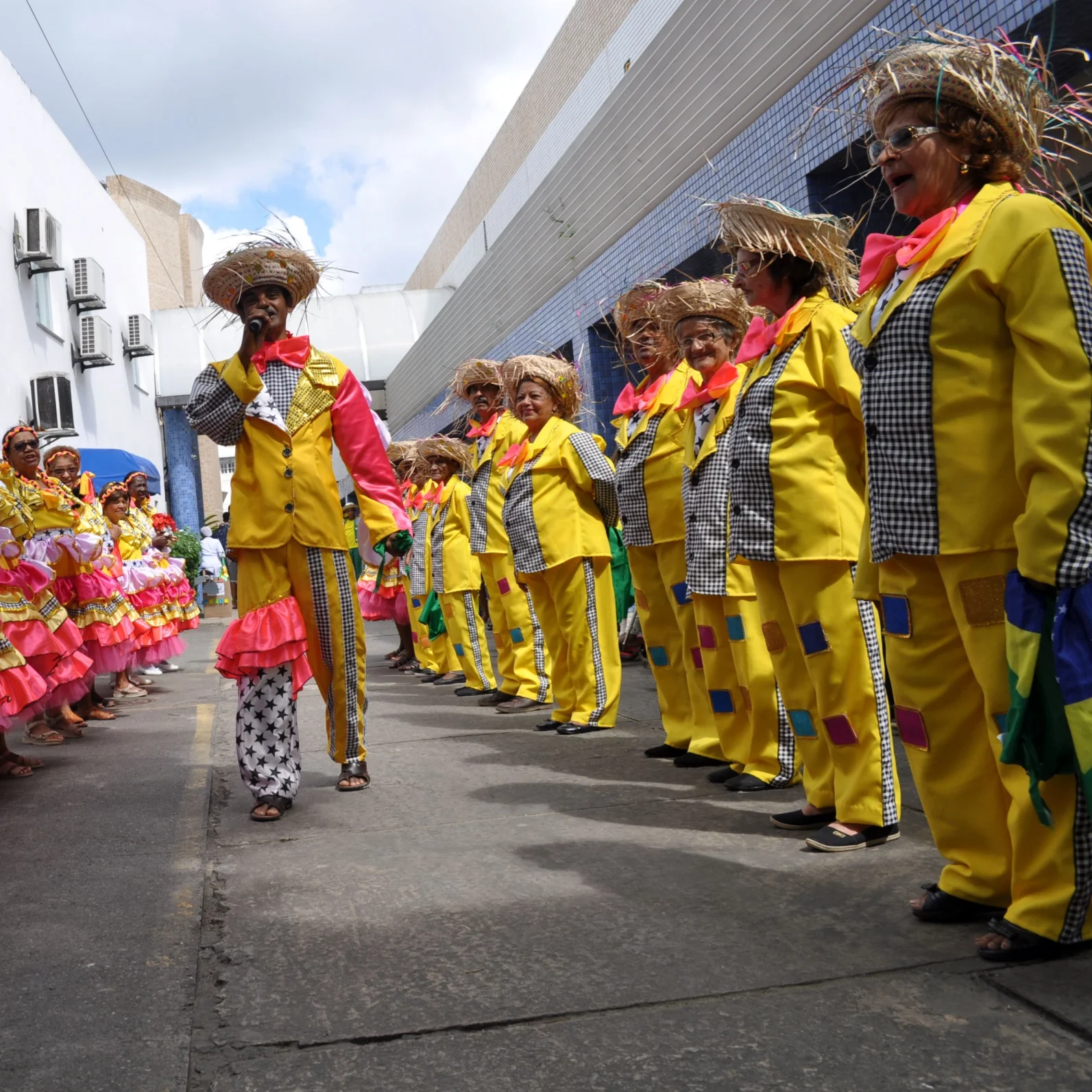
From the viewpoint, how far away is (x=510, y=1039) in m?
2.40

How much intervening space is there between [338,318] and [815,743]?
27360 millimetres

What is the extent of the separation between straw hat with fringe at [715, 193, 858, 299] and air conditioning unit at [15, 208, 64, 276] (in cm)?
1506

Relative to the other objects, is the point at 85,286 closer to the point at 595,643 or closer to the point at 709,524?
the point at 595,643

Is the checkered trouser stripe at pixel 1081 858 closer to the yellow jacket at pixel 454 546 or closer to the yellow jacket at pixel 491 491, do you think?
the yellow jacket at pixel 491 491

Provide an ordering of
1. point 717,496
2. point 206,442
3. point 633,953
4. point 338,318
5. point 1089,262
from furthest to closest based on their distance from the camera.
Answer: point 206,442
point 338,318
point 717,496
point 633,953
point 1089,262

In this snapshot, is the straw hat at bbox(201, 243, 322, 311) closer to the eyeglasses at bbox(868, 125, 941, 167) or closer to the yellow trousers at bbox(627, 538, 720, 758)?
the yellow trousers at bbox(627, 538, 720, 758)

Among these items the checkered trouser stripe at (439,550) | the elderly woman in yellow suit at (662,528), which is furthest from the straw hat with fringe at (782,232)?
the checkered trouser stripe at (439,550)

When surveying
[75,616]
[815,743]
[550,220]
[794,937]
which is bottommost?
[794,937]

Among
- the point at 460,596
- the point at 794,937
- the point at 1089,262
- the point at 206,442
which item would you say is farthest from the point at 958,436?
the point at 206,442

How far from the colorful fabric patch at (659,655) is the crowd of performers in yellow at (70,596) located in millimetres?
2914

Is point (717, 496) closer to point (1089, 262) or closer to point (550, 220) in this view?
point (1089, 262)

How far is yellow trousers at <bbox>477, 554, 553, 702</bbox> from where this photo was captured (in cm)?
796

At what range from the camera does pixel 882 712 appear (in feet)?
12.3

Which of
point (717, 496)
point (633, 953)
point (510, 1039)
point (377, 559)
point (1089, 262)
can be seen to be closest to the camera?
point (510, 1039)
